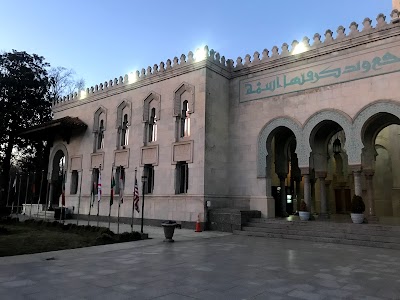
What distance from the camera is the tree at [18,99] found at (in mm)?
26438

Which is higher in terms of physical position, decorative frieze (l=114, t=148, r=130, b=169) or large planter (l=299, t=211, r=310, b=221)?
decorative frieze (l=114, t=148, r=130, b=169)

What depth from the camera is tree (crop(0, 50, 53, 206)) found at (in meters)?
26.4

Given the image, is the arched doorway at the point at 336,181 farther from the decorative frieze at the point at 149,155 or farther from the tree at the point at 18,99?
the tree at the point at 18,99

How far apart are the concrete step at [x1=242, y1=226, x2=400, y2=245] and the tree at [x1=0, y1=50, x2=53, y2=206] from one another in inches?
869

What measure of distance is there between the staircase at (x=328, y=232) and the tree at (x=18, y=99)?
71.3 ft

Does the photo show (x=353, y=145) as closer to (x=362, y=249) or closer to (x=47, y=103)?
(x=362, y=249)

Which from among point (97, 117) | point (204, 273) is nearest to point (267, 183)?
point (204, 273)

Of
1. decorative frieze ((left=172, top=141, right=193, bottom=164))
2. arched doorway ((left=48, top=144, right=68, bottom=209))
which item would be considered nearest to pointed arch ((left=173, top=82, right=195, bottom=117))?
decorative frieze ((left=172, top=141, right=193, bottom=164))

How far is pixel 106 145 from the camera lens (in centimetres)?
2034

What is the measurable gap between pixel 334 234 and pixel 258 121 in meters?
6.50

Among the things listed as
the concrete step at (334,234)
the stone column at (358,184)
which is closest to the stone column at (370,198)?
the stone column at (358,184)

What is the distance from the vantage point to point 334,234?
1166 centimetres

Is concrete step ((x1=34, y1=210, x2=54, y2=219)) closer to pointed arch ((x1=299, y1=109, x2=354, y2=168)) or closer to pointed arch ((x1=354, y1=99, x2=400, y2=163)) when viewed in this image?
pointed arch ((x1=299, y1=109, x2=354, y2=168))

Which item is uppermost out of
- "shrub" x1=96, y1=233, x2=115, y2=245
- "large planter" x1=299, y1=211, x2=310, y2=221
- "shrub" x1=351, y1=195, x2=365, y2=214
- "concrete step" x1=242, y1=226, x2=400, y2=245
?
"shrub" x1=351, y1=195, x2=365, y2=214
